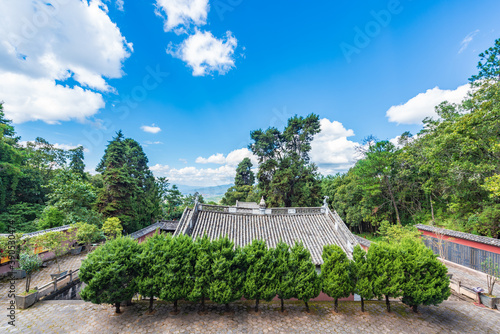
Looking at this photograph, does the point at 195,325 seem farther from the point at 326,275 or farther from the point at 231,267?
the point at 326,275

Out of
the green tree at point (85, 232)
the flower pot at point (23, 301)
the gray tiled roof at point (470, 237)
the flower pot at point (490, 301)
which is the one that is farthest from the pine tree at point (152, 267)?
the gray tiled roof at point (470, 237)

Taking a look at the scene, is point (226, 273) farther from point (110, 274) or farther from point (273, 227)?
point (273, 227)

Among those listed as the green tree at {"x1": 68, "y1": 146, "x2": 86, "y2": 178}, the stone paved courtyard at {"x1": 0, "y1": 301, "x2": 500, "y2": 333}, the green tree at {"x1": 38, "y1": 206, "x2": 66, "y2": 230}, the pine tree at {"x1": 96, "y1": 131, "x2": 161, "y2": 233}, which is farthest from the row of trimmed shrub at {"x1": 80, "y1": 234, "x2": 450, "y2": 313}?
the green tree at {"x1": 68, "y1": 146, "x2": 86, "y2": 178}

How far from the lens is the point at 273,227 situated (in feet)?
39.5

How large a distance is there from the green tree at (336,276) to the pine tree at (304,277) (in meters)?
0.33

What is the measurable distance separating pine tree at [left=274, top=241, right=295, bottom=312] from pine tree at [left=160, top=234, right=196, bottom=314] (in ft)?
9.93

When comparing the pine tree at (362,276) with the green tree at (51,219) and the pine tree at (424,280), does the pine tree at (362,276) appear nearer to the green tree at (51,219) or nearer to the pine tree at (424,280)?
the pine tree at (424,280)

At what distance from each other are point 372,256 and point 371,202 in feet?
67.5

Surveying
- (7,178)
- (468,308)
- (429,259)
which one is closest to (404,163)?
(468,308)

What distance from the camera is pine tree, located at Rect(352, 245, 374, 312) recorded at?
6867 millimetres

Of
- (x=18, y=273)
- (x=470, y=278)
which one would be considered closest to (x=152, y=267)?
(x=18, y=273)

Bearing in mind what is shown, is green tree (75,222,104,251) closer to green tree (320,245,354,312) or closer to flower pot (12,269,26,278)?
flower pot (12,269,26,278)

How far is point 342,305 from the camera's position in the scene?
7953mm

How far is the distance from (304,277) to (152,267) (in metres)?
5.29
